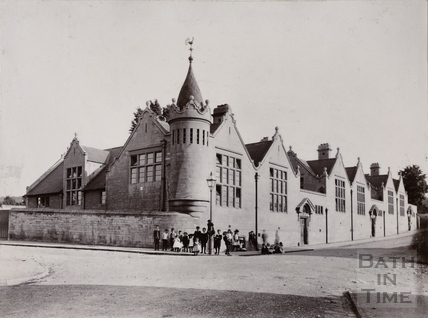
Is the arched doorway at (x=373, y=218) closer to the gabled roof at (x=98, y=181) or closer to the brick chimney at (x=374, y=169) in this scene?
the brick chimney at (x=374, y=169)

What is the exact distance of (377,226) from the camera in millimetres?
59500

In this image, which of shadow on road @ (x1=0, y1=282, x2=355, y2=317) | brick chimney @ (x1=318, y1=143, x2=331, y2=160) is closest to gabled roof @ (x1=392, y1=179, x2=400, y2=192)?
brick chimney @ (x1=318, y1=143, x2=331, y2=160)

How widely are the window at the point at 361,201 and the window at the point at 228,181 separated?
91.8 feet

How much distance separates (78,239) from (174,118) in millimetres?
10951

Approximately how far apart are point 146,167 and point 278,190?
41.8 feet

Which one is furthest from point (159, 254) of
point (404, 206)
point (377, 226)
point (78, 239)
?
point (404, 206)

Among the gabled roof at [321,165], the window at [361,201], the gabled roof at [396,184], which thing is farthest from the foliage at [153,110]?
the gabled roof at [396,184]

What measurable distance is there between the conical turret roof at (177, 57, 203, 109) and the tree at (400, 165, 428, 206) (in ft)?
217

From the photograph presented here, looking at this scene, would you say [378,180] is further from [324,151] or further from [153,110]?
[153,110]

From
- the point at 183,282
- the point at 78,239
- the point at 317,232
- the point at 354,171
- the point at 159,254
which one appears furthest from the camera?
the point at 354,171

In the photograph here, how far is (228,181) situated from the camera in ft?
103

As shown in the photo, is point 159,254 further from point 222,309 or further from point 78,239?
point 222,309

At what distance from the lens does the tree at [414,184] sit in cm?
8162

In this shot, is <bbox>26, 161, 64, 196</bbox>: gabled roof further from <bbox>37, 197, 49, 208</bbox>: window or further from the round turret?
the round turret
